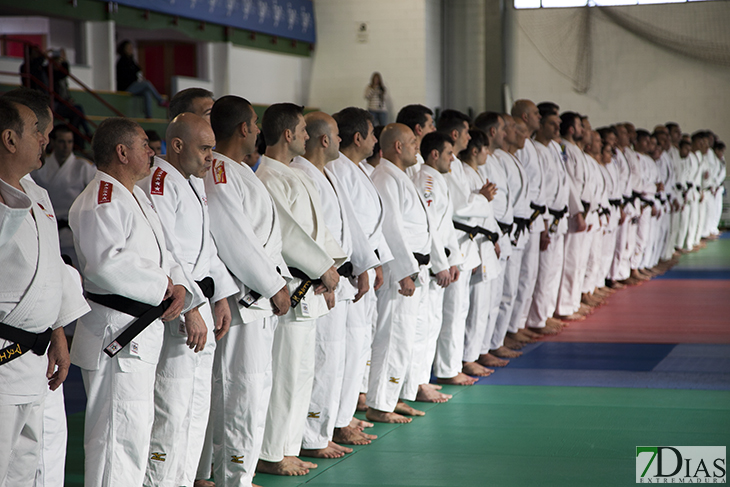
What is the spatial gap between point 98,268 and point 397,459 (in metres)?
1.97

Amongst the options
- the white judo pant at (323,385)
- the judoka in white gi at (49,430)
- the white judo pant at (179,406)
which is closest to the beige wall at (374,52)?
the white judo pant at (323,385)

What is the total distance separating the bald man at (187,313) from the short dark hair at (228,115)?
0.32 meters

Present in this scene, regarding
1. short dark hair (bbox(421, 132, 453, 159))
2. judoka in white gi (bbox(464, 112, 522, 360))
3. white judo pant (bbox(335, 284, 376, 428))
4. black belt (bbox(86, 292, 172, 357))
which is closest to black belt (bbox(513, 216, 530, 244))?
judoka in white gi (bbox(464, 112, 522, 360))

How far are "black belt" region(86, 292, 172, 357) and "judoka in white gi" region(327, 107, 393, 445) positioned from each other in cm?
163

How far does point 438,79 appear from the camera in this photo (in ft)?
61.5

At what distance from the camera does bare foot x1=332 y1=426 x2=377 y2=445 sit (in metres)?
4.59

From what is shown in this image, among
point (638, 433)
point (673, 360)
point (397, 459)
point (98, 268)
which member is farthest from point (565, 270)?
point (98, 268)

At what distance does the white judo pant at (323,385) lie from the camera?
4359 millimetres

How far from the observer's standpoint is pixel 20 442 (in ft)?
9.21

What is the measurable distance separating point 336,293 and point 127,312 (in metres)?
1.49

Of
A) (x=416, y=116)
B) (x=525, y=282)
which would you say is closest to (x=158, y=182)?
(x=416, y=116)

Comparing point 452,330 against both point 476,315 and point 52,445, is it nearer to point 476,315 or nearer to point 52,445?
point 476,315

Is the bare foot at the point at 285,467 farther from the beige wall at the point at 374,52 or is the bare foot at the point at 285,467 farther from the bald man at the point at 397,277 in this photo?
the beige wall at the point at 374,52

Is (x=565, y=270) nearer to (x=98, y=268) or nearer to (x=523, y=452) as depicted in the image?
(x=523, y=452)
